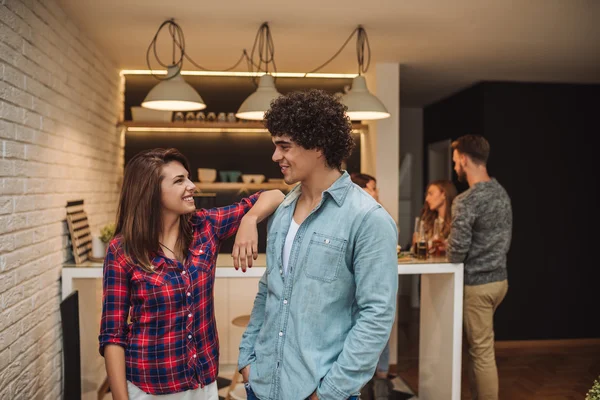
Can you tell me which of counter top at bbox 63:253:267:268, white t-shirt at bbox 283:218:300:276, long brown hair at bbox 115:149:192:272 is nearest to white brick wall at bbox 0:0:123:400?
counter top at bbox 63:253:267:268

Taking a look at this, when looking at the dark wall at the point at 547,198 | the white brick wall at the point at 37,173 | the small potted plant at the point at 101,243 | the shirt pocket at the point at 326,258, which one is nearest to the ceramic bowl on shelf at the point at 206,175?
the white brick wall at the point at 37,173

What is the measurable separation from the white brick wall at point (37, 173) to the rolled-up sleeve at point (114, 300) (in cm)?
83

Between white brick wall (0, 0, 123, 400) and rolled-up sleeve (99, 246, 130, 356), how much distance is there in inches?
32.5

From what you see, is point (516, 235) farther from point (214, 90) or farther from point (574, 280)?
point (214, 90)

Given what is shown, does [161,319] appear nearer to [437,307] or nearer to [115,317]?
[115,317]

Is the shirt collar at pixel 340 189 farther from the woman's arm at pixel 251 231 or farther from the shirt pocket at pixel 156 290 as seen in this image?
the shirt pocket at pixel 156 290

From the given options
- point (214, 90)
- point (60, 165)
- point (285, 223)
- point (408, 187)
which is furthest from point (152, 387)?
point (408, 187)

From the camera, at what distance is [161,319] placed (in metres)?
1.72

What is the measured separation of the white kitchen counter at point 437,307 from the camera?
3.05 m

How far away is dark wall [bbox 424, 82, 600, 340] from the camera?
521cm

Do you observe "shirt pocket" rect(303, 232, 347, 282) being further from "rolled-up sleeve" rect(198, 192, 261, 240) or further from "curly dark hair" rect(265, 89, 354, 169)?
"rolled-up sleeve" rect(198, 192, 261, 240)

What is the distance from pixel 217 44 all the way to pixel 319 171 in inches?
109

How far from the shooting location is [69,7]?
3.09 metres

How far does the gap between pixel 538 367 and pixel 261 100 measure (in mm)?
3194
